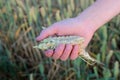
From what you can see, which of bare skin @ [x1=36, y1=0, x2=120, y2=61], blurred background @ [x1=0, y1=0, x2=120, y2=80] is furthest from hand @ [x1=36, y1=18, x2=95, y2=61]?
blurred background @ [x1=0, y1=0, x2=120, y2=80]

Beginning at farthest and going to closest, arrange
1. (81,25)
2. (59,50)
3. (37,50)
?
(37,50)
(81,25)
(59,50)

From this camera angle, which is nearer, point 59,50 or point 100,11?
point 59,50

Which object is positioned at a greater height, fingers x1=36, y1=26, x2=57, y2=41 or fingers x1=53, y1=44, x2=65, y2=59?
fingers x1=36, y1=26, x2=57, y2=41

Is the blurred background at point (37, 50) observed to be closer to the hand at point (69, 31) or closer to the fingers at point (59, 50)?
the hand at point (69, 31)

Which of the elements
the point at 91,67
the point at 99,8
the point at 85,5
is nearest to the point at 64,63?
the point at 91,67

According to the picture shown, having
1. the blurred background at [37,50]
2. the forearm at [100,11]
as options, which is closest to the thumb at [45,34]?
the forearm at [100,11]

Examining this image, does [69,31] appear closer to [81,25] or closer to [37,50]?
[81,25]

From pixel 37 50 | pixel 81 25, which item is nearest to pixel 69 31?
pixel 81 25

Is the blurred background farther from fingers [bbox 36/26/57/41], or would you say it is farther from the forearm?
fingers [bbox 36/26/57/41]

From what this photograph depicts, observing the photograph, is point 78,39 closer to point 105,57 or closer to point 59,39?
point 59,39
